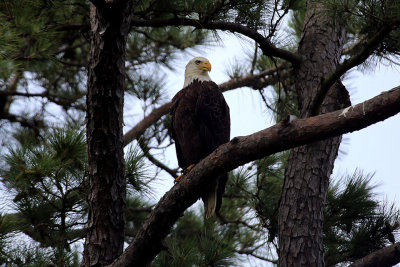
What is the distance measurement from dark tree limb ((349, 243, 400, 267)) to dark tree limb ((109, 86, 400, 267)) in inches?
40.2

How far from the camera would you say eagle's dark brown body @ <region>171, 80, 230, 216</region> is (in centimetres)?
318

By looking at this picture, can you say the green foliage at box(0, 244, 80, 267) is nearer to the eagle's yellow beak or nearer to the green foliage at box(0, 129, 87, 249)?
the green foliage at box(0, 129, 87, 249)

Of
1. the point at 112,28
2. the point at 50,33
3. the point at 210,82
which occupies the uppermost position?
the point at 50,33

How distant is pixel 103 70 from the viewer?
2.42 m

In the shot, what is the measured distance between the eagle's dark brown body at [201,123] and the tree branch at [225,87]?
0.86m

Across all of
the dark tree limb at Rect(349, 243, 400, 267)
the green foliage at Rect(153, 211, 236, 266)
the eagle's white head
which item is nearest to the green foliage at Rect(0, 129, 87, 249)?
the green foliage at Rect(153, 211, 236, 266)

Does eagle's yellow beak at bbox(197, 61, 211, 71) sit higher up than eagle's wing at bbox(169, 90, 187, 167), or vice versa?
eagle's yellow beak at bbox(197, 61, 211, 71)

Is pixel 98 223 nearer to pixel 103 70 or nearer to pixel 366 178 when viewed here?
pixel 103 70

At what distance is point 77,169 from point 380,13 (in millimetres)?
1755

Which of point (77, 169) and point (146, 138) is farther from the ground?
point (146, 138)

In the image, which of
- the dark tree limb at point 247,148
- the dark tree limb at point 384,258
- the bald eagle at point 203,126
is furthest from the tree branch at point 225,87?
the dark tree limb at point 247,148

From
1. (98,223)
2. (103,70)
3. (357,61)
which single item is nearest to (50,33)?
(103,70)

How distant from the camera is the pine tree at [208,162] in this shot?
237 centimetres

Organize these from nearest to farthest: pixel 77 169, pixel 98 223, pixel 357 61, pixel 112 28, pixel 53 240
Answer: pixel 357 61, pixel 112 28, pixel 98 223, pixel 77 169, pixel 53 240
